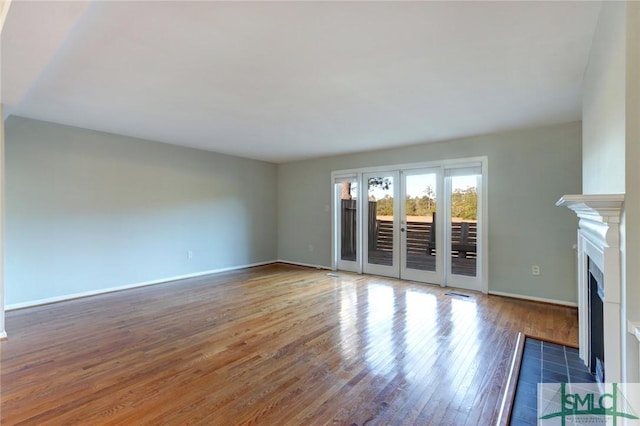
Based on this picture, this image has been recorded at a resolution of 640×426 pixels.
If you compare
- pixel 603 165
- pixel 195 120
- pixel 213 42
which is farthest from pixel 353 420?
pixel 195 120

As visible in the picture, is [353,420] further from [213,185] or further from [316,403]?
[213,185]

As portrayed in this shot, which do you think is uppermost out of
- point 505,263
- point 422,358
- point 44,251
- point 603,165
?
point 603,165

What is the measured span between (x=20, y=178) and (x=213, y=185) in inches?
102

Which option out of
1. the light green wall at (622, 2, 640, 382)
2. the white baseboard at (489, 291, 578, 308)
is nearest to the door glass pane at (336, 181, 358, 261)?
the white baseboard at (489, 291, 578, 308)

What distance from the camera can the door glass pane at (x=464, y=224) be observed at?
445cm

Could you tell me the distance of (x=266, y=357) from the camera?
7.91 feet

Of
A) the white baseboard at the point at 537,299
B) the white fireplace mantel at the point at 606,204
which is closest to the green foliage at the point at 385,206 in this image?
the white baseboard at the point at 537,299

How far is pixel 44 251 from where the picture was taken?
3730mm

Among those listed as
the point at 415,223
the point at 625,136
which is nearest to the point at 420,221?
the point at 415,223

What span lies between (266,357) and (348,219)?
12.4ft

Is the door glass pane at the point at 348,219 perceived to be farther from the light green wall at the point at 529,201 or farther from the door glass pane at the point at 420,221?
the light green wall at the point at 529,201

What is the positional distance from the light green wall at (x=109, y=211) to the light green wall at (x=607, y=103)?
17.1 ft

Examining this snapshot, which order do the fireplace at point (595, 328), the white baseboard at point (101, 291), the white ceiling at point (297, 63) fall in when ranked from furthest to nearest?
the white baseboard at point (101, 291), the fireplace at point (595, 328), the white ceiling at point (297, 63)

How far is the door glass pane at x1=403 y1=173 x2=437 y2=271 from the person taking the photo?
15.8ft
